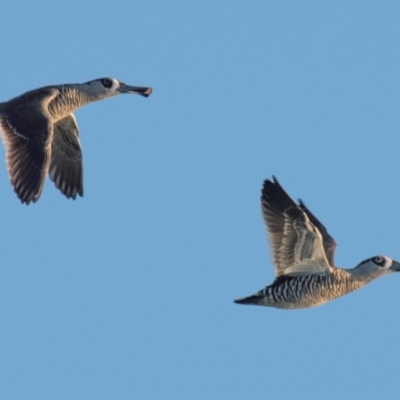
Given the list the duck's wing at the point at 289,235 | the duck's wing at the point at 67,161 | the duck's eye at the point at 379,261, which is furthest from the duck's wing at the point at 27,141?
the duck's eye at the point at 379,261

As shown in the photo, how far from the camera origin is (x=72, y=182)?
2456cm

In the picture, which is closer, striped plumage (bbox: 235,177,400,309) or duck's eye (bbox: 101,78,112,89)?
striped plumage (bbox: 235,177,400,309)

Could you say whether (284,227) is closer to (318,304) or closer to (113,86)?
(318,304)

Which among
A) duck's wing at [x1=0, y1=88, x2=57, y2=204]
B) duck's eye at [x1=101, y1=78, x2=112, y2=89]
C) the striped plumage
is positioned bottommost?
the striped plumage

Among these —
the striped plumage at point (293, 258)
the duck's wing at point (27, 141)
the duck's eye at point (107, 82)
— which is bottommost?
the striped plumage at point (293, 258)

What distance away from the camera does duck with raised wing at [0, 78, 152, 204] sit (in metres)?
21.1

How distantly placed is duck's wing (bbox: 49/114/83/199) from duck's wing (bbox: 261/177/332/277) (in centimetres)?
452

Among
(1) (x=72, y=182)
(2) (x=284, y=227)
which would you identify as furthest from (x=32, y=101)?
(2) (x=284, y=227)

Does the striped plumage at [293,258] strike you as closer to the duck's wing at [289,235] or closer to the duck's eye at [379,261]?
the duck's wing at [289,235]

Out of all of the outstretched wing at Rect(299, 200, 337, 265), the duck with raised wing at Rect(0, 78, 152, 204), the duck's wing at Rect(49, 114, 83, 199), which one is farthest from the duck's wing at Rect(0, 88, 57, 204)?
the outstretched wing at Rect(299, 200, 337, 265)

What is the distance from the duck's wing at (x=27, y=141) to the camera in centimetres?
2097

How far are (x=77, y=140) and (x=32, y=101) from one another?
8.04 ft

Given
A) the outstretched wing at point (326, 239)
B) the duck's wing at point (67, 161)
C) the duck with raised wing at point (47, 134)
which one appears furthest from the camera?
the duck's wing at point (67, 161)

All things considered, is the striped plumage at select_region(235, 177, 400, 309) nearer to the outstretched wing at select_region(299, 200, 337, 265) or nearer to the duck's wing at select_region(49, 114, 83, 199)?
the outstretched wing at select_region(299, 200, 337, 265)
